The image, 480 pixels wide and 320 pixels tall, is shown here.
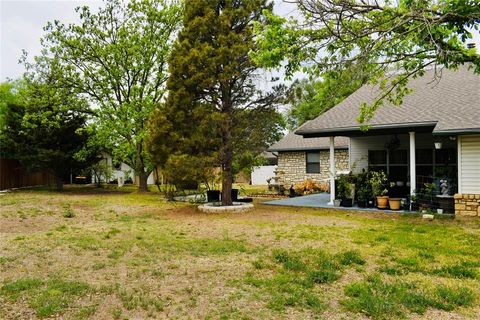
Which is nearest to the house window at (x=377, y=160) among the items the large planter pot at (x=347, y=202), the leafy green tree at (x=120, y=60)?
the large planter pot at (x=347, y=202)

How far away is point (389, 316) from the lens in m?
4.00

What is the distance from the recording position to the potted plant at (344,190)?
521 inches

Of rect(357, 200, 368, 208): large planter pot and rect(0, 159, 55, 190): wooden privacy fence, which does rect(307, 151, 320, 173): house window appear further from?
rect(0, 159, 55, 190): wooden privacy fence

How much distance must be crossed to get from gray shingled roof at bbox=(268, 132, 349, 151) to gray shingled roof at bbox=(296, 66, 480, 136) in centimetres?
540

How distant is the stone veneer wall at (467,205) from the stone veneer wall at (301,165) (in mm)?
9402

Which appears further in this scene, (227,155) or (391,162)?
(391,162)

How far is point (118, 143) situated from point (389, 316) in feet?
65.8

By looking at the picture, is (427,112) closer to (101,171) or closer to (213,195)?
(213,195)

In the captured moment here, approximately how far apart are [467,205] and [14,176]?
24296mm

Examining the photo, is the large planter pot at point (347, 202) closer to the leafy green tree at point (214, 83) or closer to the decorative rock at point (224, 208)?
the decorative rock at point (224, 208)

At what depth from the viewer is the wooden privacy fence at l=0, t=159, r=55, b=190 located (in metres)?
22.1

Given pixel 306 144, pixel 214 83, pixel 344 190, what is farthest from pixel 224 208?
pixel 306 144

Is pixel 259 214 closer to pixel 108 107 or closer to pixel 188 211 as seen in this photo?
pixel 188 211

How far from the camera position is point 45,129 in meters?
21.6
